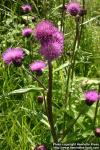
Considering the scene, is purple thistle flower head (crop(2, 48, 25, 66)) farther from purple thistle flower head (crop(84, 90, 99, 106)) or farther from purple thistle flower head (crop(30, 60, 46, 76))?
purple thistle flower head (crop(84, 90, 99, 106))

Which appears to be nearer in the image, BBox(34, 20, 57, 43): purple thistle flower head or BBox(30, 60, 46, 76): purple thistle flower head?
BBox(34, 20, 57, 43): purple thistle flower head

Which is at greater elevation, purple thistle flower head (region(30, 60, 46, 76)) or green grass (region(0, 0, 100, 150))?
purple thistle flower head (region(30, 60, 46, 76))

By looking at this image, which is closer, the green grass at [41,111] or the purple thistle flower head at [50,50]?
the purple thistle flower head at [50,50]

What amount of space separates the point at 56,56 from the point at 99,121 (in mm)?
585

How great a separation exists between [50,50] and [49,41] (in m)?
0.04

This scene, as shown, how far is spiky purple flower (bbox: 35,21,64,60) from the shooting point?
178 centimetres

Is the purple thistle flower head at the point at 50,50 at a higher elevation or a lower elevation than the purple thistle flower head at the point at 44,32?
lower

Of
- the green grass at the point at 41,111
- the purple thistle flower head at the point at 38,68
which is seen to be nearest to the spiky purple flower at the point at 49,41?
the green grass at the point at 41,111

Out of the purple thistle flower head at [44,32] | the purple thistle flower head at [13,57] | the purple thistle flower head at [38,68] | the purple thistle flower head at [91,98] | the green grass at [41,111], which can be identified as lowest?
the green grass at [41,111]

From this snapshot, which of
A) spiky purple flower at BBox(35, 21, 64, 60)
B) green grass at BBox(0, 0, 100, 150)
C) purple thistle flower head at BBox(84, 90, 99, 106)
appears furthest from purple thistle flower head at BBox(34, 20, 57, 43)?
purple thistle flower head at BBox(84, 90, 99, 106)

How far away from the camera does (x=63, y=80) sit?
2.70 metres

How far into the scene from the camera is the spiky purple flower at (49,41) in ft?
5.84

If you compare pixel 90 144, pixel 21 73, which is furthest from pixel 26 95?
pixel 90 144

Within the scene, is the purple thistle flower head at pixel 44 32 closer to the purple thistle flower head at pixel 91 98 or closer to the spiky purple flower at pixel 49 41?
the spiky purple flower at pixel 49 41
